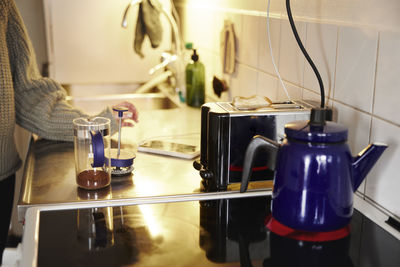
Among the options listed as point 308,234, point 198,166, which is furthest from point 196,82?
point 308,234

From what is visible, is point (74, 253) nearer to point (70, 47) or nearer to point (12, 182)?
point (12, 182)

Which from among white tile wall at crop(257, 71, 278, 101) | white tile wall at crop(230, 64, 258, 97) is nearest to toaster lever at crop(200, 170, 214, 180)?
white tile wall at crop(257, 71, 278, 101)

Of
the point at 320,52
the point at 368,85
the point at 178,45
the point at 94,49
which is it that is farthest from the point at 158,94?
the point at 368,85

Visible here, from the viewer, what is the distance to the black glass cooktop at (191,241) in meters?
0.88

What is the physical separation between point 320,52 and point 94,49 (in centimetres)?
164

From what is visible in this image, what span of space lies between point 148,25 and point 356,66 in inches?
57.9

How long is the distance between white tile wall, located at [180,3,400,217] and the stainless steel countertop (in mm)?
255

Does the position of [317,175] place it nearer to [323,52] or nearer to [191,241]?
[191,241]

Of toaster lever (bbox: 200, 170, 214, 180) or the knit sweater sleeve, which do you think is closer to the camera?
toaster lever (bbox: 200, 170, 214, 180)

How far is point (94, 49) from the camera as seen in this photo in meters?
2.67

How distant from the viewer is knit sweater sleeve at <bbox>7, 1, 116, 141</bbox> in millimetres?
1572

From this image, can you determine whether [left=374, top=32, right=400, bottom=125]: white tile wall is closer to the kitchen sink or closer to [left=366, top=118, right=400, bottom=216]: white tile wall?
[left=366, top=118, right=400, bottom=216]: white tile wall

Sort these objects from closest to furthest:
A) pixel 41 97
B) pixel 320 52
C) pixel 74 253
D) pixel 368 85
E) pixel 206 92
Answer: pixel 74 253
pixel 368 85
pixel 320 52
pixel 41 97
pixel 206 92

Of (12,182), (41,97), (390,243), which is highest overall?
(41,97)
